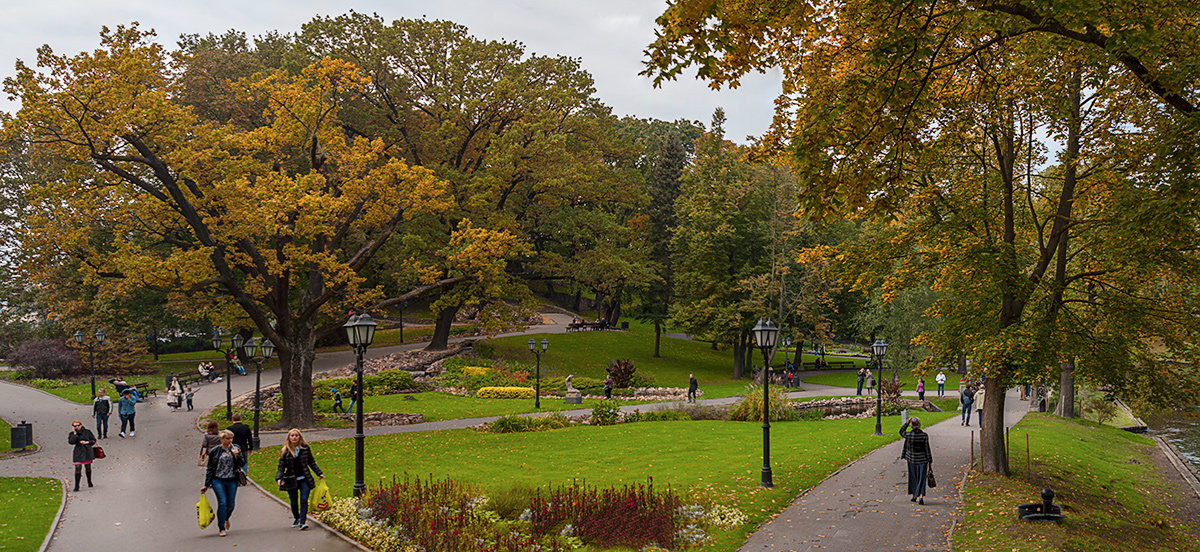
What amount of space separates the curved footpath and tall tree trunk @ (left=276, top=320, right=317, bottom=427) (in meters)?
1.17

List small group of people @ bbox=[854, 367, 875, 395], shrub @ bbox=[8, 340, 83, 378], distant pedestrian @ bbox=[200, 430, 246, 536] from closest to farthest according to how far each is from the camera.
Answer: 1. distant pedestrian @ bbox=[200, 430, 246, 536]
2. shrub @ bbox=[8, 340, 83, 378]
3. small group of people @ bbox=[854, 367, 875, 395]

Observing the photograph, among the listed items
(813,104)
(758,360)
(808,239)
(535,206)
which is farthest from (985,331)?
(758,360)

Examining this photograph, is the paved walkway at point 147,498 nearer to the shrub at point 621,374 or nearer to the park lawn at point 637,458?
the park lawn at point 637,458

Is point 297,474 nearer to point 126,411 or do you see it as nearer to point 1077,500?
point 126,411

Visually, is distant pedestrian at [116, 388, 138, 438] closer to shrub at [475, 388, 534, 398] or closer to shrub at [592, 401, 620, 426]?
shrub at [592, 401, 620, 426]

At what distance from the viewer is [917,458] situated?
1330 cm

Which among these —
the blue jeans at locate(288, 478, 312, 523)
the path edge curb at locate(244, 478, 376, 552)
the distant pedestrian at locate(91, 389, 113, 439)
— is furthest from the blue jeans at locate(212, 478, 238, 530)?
the distant pedestrian at locate(91, 389, 113, 439)

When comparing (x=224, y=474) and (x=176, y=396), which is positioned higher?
(x=224, y=474)

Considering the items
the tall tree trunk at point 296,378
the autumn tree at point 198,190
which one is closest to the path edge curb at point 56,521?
the autumn tree at point 198,190

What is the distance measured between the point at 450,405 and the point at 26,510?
61.7 feet

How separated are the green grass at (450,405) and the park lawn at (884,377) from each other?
18724 millimetres

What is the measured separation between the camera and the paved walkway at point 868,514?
11094mm

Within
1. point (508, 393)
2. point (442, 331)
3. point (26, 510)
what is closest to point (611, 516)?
point (26, 510)

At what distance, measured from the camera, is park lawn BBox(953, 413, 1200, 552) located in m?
11.5
